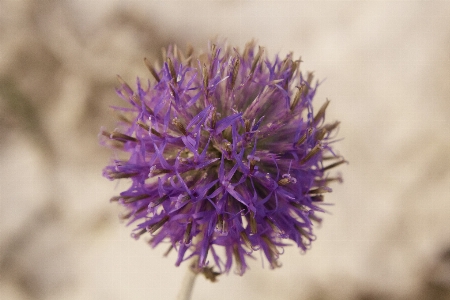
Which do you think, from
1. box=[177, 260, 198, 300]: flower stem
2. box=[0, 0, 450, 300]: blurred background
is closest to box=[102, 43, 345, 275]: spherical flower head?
box=[177, 260, 198, 300]: flower stem

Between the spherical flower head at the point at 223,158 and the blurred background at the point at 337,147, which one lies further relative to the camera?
the blurred background at the point at 337,147

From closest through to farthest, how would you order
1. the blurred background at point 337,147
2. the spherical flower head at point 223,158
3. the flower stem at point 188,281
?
the spherical flower head at point 223,158 < the flower stem at point 188,281 < the blurred background at point 337,147

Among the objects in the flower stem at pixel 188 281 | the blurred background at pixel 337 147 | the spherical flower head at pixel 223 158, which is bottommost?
the flower stem at pixel 188 281

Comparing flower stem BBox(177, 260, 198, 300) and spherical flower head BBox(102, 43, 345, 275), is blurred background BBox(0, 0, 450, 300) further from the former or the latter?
spherical flower head BBox(102, 43, 345, 275)

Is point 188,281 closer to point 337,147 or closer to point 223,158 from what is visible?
point 223,158

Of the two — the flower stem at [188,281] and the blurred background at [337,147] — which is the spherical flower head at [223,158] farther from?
the blurred background at [337,147]

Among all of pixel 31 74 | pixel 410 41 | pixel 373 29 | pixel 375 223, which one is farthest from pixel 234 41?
pixel 375 223

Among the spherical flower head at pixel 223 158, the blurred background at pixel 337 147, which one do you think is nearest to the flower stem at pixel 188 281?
the spherical flower head at pixel 223 158
